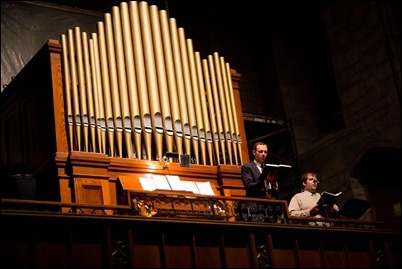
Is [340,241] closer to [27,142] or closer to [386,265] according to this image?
[386,265]

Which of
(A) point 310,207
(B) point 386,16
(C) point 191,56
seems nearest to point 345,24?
(B) point 386,16

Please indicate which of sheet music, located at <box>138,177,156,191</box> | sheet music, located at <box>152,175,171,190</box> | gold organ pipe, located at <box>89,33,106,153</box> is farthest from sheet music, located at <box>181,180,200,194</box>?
gold organ pipe, located at <box>89,33,106,153</box>

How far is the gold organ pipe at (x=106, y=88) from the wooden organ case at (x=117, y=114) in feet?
0.04

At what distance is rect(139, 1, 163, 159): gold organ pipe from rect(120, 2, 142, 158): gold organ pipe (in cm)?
20

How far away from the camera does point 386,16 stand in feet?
47.3

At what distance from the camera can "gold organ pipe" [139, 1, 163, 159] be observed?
36.0 feet

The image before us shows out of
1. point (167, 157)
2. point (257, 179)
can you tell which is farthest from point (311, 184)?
point (167, 157)

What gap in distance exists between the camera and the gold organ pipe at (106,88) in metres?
Result: 10.7

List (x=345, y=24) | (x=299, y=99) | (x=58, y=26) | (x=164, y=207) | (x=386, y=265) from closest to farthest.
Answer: (x=164, y=207) < (x=386, y=265) < (x=58, y=26) < (x=345, y=24) < (x=299, y=99)

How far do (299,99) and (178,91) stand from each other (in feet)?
17.8

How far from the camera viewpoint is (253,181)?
10.4 m

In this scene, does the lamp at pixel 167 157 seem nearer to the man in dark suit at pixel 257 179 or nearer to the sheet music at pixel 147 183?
the sheet music at pixel 147 183

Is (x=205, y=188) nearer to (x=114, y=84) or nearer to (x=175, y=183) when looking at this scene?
(x=175, y=183)

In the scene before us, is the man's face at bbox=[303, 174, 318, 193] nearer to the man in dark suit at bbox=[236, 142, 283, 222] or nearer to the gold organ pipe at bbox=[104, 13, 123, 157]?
the man in dark suit at bbox=[236, 142, 283, 222]
